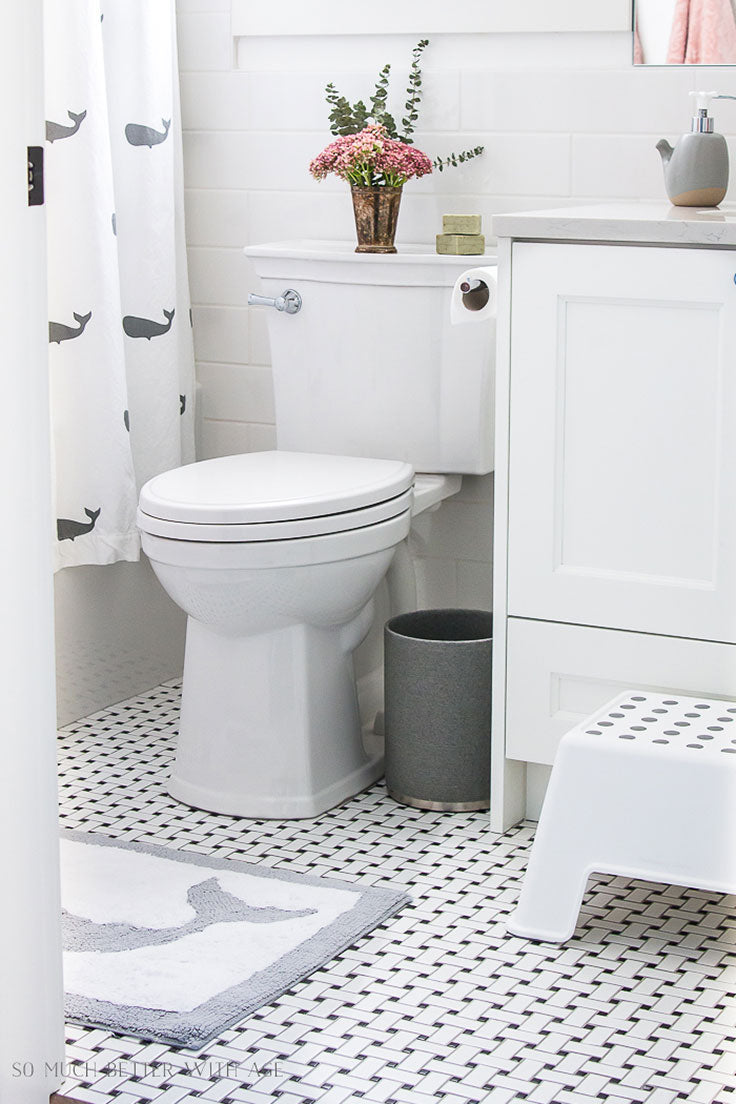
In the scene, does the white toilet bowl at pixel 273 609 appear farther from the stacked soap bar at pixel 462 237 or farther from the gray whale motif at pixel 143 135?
the gray whale motif at pixel 143 135

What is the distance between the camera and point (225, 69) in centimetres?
274

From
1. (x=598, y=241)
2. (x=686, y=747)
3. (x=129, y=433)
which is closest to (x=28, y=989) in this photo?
(x=686, y=747)

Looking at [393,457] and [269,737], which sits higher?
[393,457]

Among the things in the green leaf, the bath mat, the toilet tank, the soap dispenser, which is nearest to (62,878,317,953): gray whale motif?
the bath mat

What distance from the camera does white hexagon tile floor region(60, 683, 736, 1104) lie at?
5.06 feet

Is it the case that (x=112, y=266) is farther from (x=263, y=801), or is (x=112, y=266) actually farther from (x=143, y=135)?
(x=263, y=801)

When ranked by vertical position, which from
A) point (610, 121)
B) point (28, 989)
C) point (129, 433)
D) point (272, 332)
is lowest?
point (28, 989)

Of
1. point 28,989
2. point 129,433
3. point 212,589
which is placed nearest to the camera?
point 28,989

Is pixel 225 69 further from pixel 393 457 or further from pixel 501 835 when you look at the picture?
pixel 501 835

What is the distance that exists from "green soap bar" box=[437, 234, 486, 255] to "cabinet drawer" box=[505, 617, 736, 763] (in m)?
0.64

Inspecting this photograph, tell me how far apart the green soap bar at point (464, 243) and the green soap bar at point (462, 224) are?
0.04 ft

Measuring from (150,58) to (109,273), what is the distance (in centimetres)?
39

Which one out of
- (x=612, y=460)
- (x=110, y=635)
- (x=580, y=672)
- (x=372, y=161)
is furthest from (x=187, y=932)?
(x=372, y=161)

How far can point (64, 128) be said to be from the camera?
236 centimetres
